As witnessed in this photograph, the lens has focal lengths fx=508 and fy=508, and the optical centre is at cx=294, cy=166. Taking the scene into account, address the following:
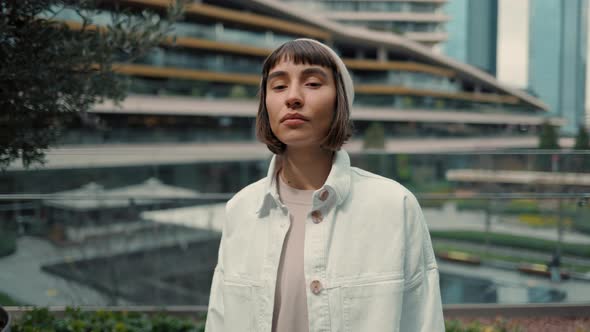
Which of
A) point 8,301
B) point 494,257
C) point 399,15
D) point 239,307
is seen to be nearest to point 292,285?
point 239,307

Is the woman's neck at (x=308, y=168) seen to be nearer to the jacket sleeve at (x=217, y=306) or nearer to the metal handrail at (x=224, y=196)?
the jacket sleeve at (x=217, y=306)

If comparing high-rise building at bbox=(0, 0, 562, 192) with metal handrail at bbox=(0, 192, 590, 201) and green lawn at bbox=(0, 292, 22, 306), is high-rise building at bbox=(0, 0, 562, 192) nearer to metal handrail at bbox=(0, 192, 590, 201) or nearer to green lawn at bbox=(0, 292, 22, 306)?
metal handrail at bbox=(0, 192, 590, 201)

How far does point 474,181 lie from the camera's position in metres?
5.84

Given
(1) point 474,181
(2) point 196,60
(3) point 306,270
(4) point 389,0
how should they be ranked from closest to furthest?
(3) point 306,270 < (1) point 474,181 < (2) point 196,60 < (4) point 389,0

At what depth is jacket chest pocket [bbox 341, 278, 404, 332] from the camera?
1.39m

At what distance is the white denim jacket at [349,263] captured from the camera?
4.63 ft

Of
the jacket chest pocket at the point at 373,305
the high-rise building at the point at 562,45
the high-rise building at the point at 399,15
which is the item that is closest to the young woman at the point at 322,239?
the jacket chest pocket at the point at 373,305

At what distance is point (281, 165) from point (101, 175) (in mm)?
6057

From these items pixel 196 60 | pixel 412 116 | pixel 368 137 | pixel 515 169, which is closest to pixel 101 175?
pixel 515 169

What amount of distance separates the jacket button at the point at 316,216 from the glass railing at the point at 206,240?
130 inches

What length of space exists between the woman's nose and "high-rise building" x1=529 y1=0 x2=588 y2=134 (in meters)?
17.8

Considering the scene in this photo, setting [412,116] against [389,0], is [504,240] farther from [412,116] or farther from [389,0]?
[389,0]

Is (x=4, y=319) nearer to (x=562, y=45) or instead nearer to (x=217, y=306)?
(x=217, y=306)

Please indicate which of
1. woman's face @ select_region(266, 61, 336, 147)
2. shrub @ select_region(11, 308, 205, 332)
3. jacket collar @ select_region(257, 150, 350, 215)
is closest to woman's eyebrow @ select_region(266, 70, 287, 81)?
woman's face @ select_region(266, 61, 336, 147)
